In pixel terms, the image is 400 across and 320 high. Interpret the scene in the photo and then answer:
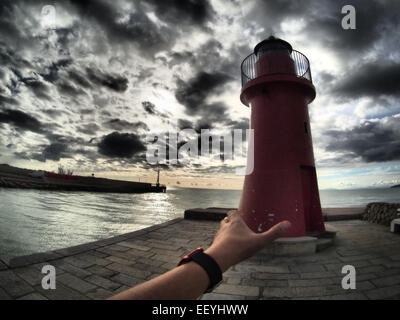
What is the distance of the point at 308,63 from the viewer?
5430 millimetres

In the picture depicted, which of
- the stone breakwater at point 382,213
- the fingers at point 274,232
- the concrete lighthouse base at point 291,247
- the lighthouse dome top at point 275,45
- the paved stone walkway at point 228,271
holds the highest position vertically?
the lighthouse dome top at point 275,45

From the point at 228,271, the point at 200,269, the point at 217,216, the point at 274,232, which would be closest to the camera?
the point at 200,269

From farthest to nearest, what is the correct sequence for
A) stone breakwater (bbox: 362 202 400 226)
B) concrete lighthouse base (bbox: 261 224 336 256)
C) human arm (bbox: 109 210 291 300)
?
stone breakwater (bbox: 362 202 400 226) → concrete lighthouse base (bbox: 261 224 336 256) → human arm (bbox: 109 210 291 300)

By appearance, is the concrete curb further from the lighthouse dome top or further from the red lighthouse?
the lighthouse dome top

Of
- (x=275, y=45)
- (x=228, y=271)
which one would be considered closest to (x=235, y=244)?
(x=228, y=271)

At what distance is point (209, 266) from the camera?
1053mm

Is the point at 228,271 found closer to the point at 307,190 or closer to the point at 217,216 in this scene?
the point at 307,190

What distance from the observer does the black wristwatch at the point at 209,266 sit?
1.02 meters

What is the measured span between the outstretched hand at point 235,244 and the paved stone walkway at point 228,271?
1633 mm

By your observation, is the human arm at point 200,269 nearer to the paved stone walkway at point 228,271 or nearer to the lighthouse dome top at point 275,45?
the paved stone walkway at point 228,271

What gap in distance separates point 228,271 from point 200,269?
8.41ft

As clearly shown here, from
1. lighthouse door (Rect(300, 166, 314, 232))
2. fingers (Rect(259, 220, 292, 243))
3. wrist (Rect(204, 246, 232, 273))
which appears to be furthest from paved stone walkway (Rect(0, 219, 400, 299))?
wrist (Rect(204, 246, 232, 273))

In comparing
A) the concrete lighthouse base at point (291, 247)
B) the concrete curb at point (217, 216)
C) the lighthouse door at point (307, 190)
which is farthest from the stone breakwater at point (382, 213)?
the concrete lighthouse base at point (291, 247)

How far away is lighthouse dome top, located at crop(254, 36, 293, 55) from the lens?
17.1 feet
